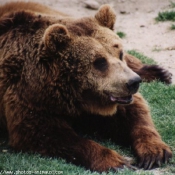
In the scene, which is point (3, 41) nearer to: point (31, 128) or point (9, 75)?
point (9, 75)

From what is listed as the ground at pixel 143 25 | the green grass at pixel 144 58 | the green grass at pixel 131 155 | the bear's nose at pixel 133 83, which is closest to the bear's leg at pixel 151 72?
the green grass at pixel 131 155

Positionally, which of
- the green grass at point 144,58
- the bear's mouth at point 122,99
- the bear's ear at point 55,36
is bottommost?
the green grass at point 144,58

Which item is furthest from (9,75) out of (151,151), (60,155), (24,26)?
(151,151)

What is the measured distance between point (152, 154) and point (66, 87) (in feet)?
3.41

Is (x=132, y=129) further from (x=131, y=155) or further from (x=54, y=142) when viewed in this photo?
(x=54, y=142)

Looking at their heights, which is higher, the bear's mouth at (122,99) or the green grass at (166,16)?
the bear's mouth at (122,99)

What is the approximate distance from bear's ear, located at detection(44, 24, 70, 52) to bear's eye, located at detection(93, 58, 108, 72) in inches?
14.2

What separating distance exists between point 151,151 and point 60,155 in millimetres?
872

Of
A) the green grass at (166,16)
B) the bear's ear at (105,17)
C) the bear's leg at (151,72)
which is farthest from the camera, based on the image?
the green grass at (166,16)

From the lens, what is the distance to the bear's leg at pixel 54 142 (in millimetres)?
4785

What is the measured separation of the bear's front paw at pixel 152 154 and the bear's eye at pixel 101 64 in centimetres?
85

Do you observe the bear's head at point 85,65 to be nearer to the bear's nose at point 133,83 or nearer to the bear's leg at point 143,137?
the bear's nose at point 133,83

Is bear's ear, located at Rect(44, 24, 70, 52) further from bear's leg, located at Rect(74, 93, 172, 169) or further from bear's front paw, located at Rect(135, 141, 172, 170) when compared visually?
bear's front paw, located at Rect(135, 141, 172, 170)

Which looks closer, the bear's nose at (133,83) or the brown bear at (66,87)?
the bear's nose at (133,83)
